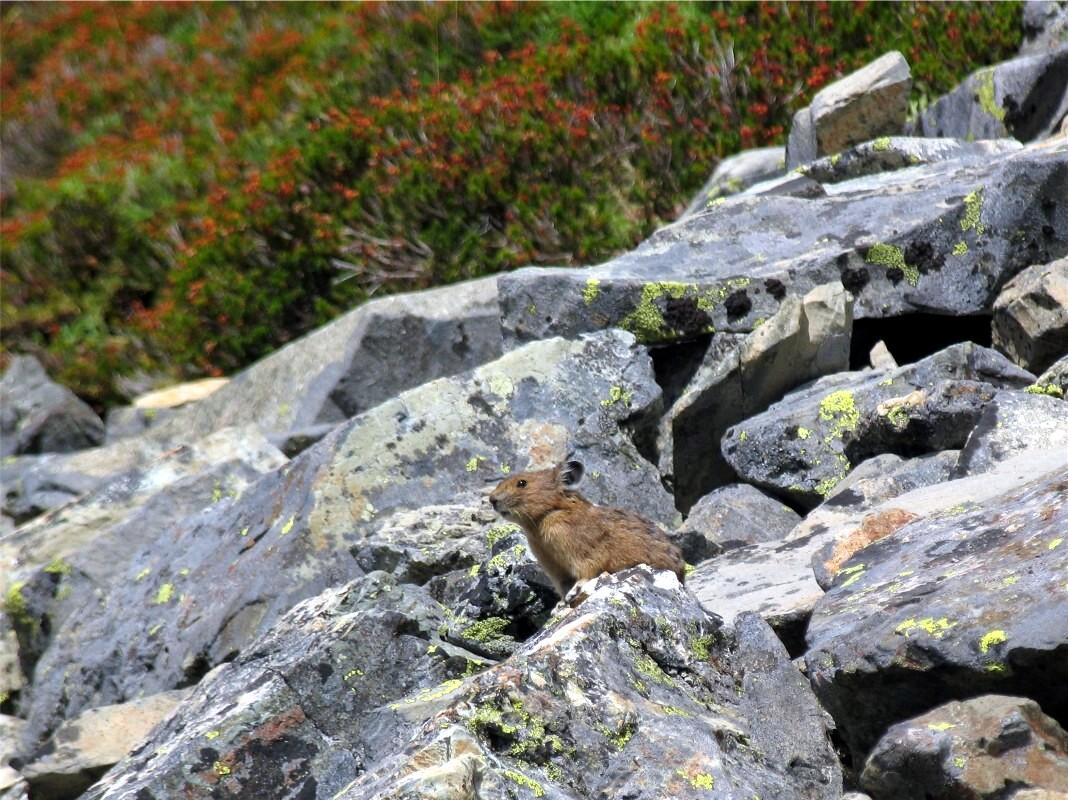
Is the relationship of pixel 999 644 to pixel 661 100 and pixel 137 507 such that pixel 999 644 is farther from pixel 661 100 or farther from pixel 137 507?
pixel 661 100

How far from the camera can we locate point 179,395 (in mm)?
14125

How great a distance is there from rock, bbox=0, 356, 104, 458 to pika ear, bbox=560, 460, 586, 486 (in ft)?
28.5

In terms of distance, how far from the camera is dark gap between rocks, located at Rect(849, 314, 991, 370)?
8281 mm

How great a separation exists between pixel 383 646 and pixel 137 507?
15.0ft

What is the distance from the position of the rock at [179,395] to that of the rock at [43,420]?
1.83 feet

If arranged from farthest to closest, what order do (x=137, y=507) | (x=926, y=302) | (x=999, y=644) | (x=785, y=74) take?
(x=785, y=74), (x=137, y=507), (x=926, y=302), (x=999, y=644)

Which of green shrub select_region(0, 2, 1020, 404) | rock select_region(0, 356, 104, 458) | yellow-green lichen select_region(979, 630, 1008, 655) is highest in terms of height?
yellow-green lichen select_region(979, 630, 1008, 655)

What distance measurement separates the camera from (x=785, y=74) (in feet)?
43.4

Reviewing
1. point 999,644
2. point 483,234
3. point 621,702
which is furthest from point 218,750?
point 483,234

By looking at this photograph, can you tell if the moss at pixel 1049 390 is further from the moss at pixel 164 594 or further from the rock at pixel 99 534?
the moss at pixel 164 594

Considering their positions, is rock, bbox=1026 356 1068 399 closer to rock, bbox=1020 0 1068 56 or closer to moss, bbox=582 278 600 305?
moss, bbox=582 278 600 305

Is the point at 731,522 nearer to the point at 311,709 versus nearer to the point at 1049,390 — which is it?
the point at 1049,390

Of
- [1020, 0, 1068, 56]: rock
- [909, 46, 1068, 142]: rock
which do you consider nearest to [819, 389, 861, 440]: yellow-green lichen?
[909, 46, 1068, 142]: rock

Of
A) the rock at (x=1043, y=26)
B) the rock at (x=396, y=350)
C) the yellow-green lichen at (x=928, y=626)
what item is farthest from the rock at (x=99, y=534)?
the rock at (x=1043, y=26)
